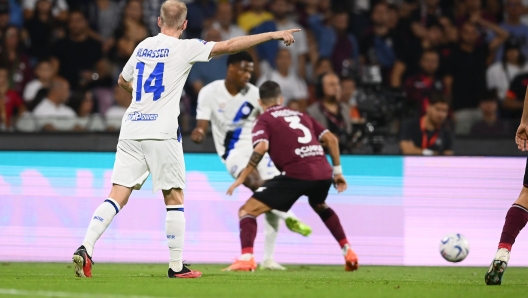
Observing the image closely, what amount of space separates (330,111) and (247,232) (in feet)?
8.80

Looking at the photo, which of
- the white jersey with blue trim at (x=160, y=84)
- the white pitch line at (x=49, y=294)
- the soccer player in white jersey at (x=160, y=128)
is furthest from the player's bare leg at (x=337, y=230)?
the white pitch line at (x=49, y=294)

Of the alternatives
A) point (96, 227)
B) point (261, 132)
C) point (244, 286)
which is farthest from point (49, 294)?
point (261, 132)

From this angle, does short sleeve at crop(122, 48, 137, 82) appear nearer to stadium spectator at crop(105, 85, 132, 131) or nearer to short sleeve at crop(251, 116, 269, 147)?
short sleeve at crop(251, 116, 269, 147)

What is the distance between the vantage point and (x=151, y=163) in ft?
24.6

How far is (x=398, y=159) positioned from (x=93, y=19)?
6060 mm

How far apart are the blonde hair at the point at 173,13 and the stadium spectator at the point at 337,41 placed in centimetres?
710

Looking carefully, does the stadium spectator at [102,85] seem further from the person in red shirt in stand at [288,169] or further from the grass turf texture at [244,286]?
the grass turf texture at [244,286]

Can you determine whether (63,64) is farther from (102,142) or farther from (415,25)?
(415,25)

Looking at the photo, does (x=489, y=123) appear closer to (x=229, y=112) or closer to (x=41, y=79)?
(x=229, y=112)

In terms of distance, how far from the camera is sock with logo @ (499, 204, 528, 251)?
23.4 feet

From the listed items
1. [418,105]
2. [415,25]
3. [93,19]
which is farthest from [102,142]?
[415,25]

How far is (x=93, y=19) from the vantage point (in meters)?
14.6

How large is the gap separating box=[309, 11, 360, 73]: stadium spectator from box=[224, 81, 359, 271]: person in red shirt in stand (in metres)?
4.90

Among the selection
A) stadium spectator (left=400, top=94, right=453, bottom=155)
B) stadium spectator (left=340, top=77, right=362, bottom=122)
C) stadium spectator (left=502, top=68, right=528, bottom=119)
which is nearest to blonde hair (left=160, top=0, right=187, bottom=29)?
stadium spectator (left=400, top=94, right=453, bottom=155)
